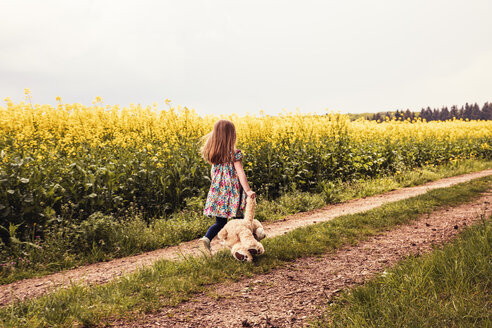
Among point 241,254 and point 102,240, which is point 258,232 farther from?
point 102,240

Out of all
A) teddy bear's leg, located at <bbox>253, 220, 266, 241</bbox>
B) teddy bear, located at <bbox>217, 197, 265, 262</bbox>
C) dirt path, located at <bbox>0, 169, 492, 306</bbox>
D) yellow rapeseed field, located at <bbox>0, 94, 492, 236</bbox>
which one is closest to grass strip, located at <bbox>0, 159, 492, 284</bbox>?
dirt path, located at <bbox>0, 169, 492, 306</bbox>

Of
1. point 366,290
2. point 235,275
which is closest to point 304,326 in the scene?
point 366,290

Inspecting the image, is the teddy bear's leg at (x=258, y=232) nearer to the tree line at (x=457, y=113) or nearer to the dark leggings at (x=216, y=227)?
the dark leggings at (x=216, y=227)

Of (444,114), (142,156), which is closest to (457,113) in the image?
(444,114)

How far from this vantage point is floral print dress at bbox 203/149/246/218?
16.4 feet

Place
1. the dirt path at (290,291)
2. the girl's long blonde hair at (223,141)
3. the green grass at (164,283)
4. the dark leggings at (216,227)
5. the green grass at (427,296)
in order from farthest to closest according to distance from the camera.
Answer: the dark leggings at (216,227) → the girl's long blonde hair at (223,141) → the green grass at (164,283) → the dirt path at (290,291) → the green grass at (427,296)

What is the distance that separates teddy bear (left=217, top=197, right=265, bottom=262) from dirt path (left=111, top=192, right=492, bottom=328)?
1.31 ft

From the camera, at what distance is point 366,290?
3.26m

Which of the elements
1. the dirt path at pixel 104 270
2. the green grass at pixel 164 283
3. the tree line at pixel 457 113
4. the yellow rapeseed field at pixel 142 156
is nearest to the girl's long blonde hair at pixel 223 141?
the green grass at pixel 164 283

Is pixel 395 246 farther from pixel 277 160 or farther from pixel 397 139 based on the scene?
pixel 397 139

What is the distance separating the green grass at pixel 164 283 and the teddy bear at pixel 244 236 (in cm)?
15

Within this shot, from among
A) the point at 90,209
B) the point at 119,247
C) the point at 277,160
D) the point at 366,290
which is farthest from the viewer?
the point at 277,160

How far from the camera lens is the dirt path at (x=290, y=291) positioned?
10.6 feet

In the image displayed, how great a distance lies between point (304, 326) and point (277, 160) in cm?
747
